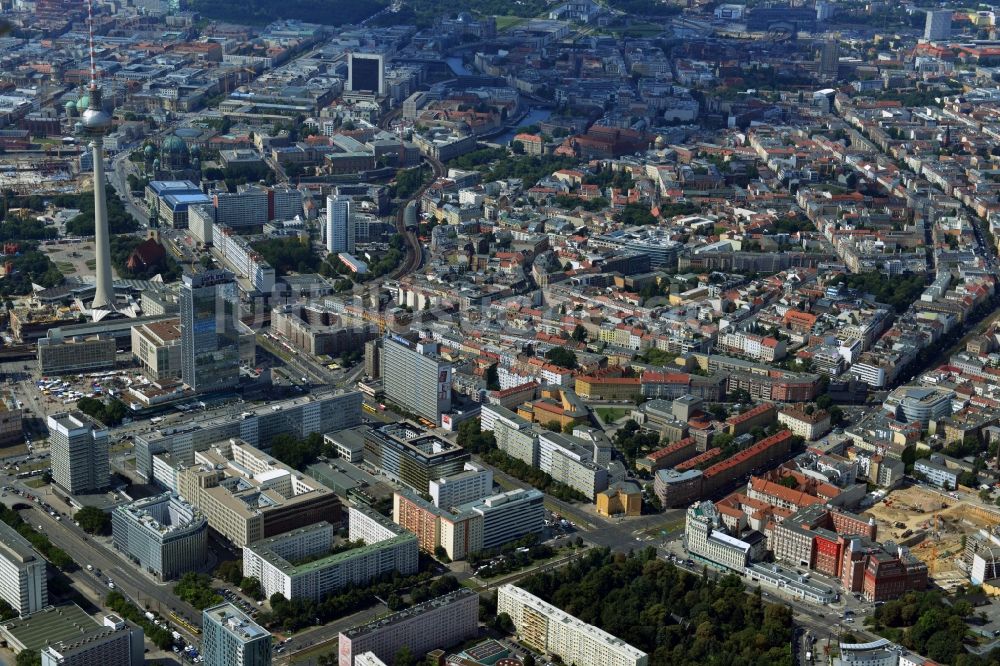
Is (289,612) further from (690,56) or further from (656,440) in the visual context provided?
(690,56)

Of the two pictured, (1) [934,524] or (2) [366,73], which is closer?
(1) [934,524]

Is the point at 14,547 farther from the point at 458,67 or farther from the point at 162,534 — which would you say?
the point at 458,67

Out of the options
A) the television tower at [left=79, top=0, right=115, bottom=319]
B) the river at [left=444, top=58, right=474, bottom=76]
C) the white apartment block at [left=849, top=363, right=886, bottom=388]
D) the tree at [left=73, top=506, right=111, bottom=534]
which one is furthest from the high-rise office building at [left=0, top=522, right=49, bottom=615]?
the river at [left=444, top=58, right=474, bottom=76]

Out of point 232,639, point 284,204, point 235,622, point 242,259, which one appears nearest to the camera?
point 232,639

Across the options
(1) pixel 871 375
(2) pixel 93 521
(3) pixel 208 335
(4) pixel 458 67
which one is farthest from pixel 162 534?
(4) pixel 458 67

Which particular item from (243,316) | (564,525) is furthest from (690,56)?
(564,525)

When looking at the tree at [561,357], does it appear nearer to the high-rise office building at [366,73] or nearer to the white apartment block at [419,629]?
the white apartment block at [419,629]

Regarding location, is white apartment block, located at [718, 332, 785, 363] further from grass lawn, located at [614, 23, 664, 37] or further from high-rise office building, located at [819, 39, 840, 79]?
grass lawn, located at [614, 23, 664, 37]
